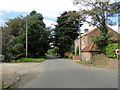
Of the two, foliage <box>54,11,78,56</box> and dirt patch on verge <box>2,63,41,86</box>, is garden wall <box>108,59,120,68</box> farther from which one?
foliage <box>54,11,78,56</box>

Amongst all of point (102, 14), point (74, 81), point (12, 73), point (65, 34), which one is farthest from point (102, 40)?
point (65, 34)

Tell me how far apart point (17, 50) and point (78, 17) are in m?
15.5

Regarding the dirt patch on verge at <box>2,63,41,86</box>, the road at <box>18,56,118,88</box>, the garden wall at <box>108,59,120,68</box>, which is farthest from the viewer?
the garden wall at <box>108,59,120,68</box>

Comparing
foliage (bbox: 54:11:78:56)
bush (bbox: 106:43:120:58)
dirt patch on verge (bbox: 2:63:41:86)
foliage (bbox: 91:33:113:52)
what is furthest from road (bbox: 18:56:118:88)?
foliage (bbox: 54:11:78:56)

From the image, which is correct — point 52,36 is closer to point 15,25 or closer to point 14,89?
point 15,25

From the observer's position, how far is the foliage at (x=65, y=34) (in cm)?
4231

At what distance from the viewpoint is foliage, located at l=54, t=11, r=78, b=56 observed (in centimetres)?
4231

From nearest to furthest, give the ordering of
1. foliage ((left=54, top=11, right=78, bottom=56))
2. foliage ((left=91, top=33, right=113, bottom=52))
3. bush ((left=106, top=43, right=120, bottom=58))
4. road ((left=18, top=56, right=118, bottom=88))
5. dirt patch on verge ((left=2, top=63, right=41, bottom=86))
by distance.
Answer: road ((left=18, top=56, right=118, bottom=88)), dirt patch on verge ((left=2, top=63, right=41, bottom=86)), bush ((left=106, top=43, right=120, bottom=58)), foliage ((left=91, top=33, right=113, bottom=52)), foliage ((left=54, top=11, right=78, bottom=56))

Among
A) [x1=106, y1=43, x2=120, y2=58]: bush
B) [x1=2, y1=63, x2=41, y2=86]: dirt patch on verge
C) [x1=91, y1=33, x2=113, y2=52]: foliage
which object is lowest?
[x1=2, y1=63, x2=41, y2=86]: dirt patch on verge

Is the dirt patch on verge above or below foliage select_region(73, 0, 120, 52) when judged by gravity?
below

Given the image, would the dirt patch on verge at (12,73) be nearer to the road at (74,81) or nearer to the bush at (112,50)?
the road at (74,81)

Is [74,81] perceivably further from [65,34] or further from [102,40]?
[65,34]

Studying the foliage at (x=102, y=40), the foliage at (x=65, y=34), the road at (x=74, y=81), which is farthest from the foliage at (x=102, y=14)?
the foliage at (x=65, y=34)

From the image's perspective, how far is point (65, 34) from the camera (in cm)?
4353
